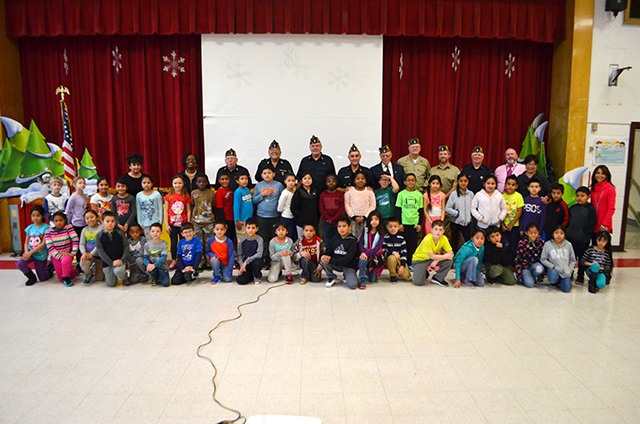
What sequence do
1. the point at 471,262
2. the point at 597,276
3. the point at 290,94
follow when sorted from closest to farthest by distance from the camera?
the point at 597,276, the point at 471,262, the point at 290,94

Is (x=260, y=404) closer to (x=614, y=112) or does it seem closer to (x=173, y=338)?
(x=173, y=338)

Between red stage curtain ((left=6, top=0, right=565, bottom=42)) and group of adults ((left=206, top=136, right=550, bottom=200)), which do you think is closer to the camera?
group of adults ((left=206, top=136, right=550, bottom=200))

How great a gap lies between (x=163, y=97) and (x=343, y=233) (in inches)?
144

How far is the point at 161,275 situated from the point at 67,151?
2782mm

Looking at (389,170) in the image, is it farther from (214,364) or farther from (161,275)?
(214,364)

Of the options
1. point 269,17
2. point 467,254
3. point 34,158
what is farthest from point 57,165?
point 467,254

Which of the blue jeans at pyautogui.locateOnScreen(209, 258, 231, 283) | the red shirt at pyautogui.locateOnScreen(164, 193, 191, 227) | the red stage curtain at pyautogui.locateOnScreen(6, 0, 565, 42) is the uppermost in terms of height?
the red stage curtain at pyautogui.locateOnScreen(6, 0, 565, 42)

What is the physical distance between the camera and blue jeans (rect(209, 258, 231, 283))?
14.7ft

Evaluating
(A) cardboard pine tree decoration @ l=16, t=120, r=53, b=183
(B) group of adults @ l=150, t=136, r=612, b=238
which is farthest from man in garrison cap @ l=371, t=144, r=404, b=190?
(A) cardboard pine tree decoration @ l=16, t=120, r=53, b=183

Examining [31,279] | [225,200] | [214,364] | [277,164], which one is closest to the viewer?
[214,364]

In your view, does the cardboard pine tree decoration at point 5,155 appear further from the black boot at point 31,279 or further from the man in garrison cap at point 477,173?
the man in garrison cap at point 477,173

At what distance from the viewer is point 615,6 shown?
561 centimetres

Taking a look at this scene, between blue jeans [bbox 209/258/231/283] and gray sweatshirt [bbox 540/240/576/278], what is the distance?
3233mm

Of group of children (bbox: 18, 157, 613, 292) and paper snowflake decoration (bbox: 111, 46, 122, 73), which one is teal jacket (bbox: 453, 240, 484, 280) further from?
paper snowflake decoration (bbox: 111, 46, 122, 73)
